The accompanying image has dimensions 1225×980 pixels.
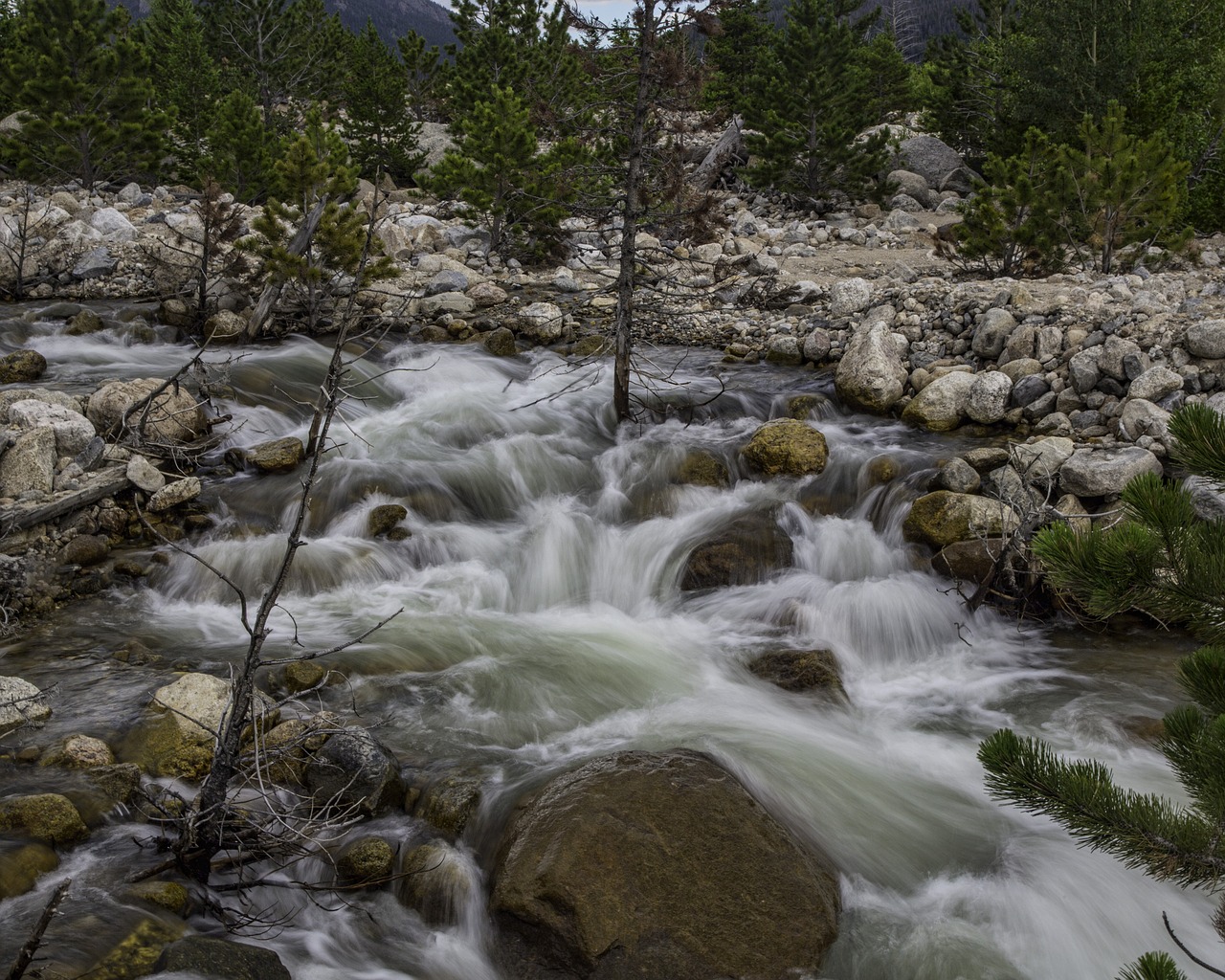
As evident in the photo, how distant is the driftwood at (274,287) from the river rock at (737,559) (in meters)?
8.64

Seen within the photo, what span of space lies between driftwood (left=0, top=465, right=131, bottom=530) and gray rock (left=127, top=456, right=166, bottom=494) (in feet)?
0.23

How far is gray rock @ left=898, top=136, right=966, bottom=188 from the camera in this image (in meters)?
28.1

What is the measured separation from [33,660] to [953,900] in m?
6.74

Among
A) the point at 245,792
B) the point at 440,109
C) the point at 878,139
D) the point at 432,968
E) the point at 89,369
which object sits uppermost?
the point at 440,109

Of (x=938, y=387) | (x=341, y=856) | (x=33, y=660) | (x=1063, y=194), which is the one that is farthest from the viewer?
(x=1063, y=194)

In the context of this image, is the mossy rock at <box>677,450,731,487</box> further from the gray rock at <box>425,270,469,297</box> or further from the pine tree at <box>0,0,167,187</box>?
the pine tree at <box>0,0,167,187</box>

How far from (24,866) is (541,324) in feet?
40.9

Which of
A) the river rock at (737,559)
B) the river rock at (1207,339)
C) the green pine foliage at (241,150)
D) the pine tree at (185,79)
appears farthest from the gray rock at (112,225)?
the river rock at (1207,339)

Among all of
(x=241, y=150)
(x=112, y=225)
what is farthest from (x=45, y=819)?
(x=241, y=150)

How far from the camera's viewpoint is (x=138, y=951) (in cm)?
375

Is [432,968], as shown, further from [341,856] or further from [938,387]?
[938,387]

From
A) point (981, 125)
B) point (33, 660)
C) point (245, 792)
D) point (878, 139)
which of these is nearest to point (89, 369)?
point (33, 660)

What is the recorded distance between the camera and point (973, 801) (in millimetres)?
5918

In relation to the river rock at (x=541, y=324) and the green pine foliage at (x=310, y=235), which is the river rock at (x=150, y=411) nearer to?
the green pine foliage at (x=310, y=235)
